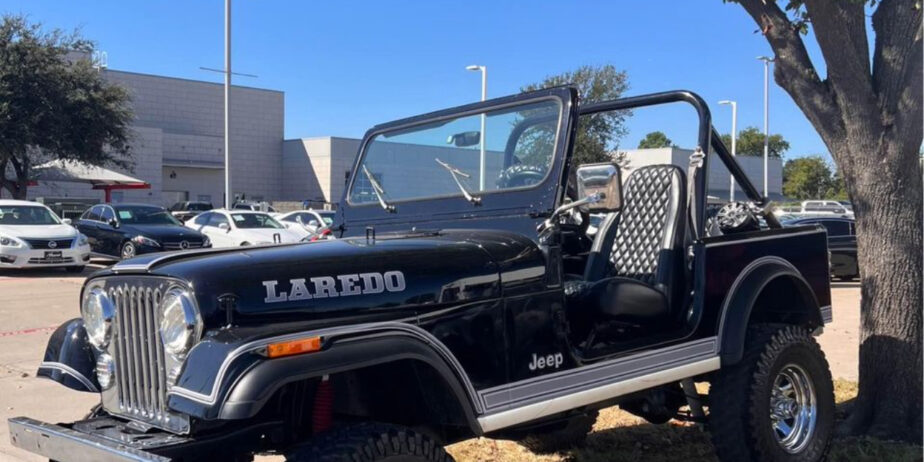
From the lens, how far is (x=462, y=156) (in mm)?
4242

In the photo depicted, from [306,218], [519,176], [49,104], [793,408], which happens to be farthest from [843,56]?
[49,104]

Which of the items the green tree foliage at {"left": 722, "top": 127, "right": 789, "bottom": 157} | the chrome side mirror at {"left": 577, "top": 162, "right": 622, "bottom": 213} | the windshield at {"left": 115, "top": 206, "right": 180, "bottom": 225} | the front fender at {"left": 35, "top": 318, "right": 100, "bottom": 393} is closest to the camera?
the front fender at {"left": 35, "top": 318, "right": 100, "bottom": 393}

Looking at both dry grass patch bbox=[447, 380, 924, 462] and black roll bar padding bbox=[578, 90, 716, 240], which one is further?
dry grass patch bbox=[447, 380, 924, 462]

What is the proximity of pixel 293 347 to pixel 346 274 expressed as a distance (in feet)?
1.38

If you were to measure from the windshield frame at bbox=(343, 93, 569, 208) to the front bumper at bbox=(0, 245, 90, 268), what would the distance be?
12.7 m

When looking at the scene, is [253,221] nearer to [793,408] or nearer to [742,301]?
[793,408]

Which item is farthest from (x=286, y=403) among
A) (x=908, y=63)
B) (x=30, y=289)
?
(x=30, y=289)

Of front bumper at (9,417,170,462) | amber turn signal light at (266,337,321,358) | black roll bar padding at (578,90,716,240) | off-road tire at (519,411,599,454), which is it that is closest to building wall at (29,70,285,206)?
off-road tire at (519,411,599,454)

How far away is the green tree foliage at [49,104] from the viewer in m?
24.7

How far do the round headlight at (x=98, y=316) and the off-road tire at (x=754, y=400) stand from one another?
2.87 meters

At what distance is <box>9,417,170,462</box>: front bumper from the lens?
99.3 inches

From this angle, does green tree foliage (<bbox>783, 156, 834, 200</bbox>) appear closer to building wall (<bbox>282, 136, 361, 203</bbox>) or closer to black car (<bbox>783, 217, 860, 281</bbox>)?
building wall (<bbox>282, 136, 361, 203</bbox>)

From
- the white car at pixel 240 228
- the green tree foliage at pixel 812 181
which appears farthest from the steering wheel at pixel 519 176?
the green tree foliage at pixel 812 181

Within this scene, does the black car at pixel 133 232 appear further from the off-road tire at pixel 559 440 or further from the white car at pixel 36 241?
the off-road tire at pixel 559 440
